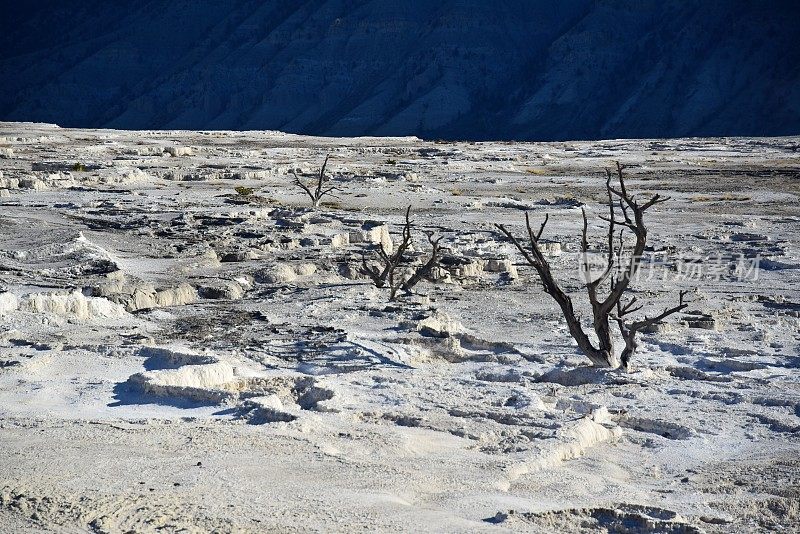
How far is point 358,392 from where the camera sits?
7.88 meters

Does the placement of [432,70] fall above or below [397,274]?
above

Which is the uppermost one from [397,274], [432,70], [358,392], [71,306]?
[432,70]

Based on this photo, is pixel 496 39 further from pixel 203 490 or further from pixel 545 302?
pixel 203 490

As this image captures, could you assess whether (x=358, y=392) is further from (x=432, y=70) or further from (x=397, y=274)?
(x=432, y=70)

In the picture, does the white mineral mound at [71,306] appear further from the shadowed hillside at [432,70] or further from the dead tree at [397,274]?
the shadowed hillside at [432,70]

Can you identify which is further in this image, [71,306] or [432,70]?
[432,70]

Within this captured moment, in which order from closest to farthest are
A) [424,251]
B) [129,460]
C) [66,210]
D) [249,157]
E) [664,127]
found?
[129,460]
[424,251]
[66,210]
[249,157]
[664,127]

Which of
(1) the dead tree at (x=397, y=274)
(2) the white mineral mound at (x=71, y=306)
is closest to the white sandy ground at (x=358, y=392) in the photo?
(2) the white mineral mound at (x=71, y=306)

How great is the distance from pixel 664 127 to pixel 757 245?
3038 inches

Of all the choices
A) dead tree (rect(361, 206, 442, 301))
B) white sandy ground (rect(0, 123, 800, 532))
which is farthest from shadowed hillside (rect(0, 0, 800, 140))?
dead tree (rect(361, 206, 442, 301))

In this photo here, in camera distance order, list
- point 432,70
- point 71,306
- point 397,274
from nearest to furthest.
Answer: point 71,306, point 397,274, point 432,70

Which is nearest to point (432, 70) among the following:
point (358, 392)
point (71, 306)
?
point (71, 306)

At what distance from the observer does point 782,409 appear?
7.61 meters

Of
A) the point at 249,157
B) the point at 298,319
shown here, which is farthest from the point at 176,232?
the point at 249,157
